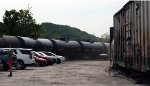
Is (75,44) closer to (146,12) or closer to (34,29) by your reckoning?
(34,29)

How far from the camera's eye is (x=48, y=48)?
4744cm

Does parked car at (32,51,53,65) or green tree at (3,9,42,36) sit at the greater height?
green tree at (3,9,42,36)

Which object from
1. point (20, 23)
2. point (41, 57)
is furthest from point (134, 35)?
point (20, 23)

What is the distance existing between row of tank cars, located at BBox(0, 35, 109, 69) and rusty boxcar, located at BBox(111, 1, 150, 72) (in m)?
11.8

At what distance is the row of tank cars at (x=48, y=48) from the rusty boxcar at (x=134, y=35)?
1182 centimetres

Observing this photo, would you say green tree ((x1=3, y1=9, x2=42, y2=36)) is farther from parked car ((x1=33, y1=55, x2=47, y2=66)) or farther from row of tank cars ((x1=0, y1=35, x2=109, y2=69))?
parked car ((x1=33, y1=55, x2=47, y2=66))

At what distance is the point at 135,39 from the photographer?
1625cm

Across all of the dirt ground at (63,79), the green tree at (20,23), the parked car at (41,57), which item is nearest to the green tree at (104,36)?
the green tree at (20,23)

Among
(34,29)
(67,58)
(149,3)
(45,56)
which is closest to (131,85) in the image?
(149,3)

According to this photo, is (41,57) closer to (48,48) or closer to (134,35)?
(48,48)

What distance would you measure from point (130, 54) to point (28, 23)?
214 ft

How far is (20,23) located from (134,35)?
66.4m

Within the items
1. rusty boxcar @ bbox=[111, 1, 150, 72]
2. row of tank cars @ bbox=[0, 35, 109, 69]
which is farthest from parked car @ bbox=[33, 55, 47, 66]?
rusty boxcar @ bbox=[111, 1, 150, 72]

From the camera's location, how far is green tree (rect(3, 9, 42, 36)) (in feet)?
259
